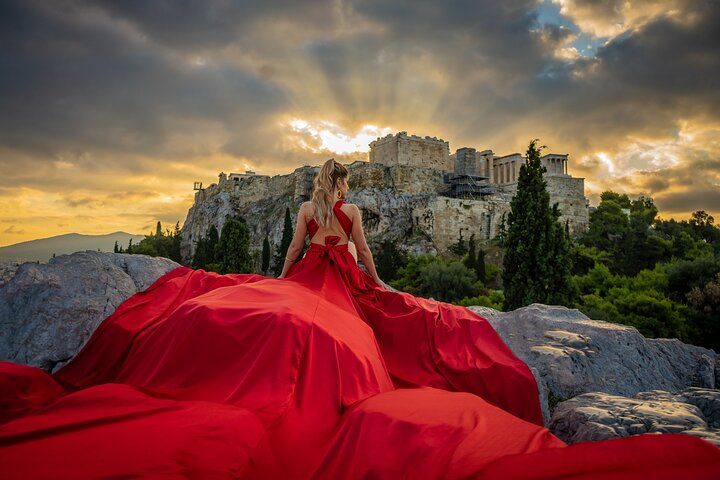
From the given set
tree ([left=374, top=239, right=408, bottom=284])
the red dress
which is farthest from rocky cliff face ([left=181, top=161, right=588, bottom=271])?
the red dress

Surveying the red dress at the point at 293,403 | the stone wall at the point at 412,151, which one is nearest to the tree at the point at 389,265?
the stone wall at the point at 412,151

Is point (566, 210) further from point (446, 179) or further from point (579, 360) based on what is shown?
point (579, 360)

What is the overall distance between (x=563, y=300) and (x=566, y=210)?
3244 centimetres

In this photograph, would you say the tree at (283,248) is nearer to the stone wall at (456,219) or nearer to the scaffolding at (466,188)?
the stone wall at (456,219)

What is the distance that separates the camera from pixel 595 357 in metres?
4.43

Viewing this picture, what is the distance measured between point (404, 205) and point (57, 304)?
1406 inches

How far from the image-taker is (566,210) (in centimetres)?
4497

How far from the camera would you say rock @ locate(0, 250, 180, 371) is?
3.88 m

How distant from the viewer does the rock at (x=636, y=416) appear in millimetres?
2411

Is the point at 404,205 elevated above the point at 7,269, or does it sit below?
above

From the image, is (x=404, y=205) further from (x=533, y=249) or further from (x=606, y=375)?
(x=606, y=375)

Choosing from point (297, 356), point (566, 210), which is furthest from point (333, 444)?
point (566, 210)

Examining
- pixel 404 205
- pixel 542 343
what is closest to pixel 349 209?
pixel 542 343

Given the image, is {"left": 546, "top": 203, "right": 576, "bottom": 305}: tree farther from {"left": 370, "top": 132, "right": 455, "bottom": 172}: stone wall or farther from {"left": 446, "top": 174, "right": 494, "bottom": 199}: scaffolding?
{"left": 370, "top": 132, "right": 455, "bottom": 172}: stone wall
